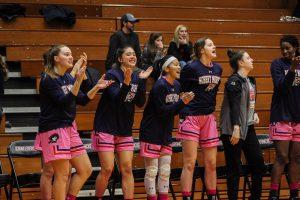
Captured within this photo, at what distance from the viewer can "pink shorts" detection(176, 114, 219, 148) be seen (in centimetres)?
629

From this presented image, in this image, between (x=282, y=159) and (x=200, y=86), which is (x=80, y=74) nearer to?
(x=200, y=86)

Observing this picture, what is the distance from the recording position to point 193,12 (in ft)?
33.0

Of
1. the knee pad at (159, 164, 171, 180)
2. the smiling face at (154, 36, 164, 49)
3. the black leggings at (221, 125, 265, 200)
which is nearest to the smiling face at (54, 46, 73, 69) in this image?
the knee pad at (159, 164, 171, 180)

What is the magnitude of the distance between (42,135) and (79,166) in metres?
0.40

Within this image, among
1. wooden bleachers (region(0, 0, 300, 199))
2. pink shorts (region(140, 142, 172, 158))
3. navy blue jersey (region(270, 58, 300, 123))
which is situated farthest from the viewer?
wooden bleachers (region(0, 0, 300, 199))

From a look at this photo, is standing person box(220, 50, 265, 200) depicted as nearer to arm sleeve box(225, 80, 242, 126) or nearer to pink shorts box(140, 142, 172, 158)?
arm sleeve box(225, 80, 242, 126)

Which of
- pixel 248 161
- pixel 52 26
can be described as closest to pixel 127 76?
pixel 248 161

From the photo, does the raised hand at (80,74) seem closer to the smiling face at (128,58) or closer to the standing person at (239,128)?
the smiling face at (128,58)

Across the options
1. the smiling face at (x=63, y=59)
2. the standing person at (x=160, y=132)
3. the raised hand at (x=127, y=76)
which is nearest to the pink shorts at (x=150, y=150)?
the standing person at (x=160, y=132)

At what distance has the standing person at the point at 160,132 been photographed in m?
6.20

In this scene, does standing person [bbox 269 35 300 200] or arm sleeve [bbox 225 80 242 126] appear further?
standing person [bbox 269 35 300 200]

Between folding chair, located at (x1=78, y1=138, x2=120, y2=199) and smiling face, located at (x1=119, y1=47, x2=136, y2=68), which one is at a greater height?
smiling face, located at (x1=119, y1=47, x2=136, y2=68)

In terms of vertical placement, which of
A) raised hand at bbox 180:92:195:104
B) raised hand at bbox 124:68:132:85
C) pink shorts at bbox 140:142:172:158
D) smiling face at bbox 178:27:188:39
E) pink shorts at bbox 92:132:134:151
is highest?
smiling face at bbox 178:27:188:39

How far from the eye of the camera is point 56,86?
5.53m
